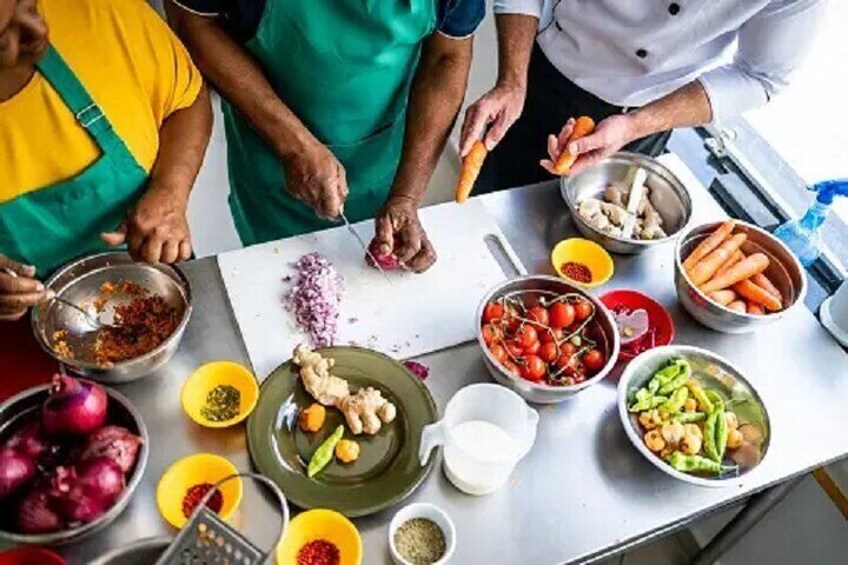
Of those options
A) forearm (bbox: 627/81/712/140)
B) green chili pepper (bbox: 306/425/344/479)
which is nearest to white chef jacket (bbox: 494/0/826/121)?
forearm (bbox: 627/81/712/140)

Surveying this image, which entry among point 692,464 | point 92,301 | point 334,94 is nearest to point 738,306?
point 692,464

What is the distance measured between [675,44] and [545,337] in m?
0.72

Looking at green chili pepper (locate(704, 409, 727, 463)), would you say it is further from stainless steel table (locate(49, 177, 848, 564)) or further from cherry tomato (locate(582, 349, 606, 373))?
cherry tomato (locate(582, 349, 606, 373))

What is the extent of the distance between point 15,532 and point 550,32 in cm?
150

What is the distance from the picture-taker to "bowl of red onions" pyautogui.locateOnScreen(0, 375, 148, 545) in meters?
1.23

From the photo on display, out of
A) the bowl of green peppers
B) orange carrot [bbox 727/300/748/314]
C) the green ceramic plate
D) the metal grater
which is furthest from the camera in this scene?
orange carrot [bbox 727/300/748/314]

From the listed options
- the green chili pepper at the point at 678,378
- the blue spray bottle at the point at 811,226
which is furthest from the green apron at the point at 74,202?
the blue spray bottle at the point at 811,226

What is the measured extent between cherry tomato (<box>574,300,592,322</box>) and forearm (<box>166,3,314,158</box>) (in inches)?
24.1

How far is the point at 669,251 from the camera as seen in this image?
72.1 inches

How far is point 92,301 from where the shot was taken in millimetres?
1555

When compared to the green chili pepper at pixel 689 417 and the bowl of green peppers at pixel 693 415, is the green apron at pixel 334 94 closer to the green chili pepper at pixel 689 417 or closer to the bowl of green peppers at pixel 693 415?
the bowl of green peppers at pixel 693 415

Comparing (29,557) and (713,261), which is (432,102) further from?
(29,557)

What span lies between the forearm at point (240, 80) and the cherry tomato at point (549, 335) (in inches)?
23.2

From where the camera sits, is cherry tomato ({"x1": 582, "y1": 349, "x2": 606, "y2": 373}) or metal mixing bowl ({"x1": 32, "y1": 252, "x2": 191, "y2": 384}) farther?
cherry tomato ({"x1": 582, "y1": 349, "x2": 606, "y2": 373})
